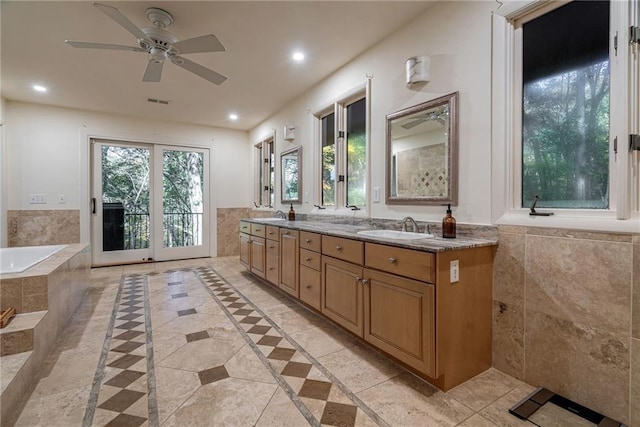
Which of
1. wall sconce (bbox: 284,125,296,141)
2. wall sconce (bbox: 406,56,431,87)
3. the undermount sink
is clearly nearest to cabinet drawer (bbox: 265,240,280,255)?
the undermount sink

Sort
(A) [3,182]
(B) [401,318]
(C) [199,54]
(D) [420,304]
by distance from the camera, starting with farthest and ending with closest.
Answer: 1. (A) [3,182]
2. (C) [199,54]
3. (B) [401,318]
4. (D) [420,304]

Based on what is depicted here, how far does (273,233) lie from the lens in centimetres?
332

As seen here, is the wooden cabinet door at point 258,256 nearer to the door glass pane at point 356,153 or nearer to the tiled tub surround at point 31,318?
the door glass pane at point 356,153

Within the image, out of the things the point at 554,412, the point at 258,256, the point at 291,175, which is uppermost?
the point at 291,175

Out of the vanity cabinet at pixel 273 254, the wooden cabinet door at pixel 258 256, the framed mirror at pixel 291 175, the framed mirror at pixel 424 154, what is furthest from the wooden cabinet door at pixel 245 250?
the framed mirror at pixel 424 154

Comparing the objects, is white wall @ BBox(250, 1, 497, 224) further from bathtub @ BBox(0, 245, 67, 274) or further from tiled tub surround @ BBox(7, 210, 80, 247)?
tiled tub surround @ BBox(7, 210, 80, 247)

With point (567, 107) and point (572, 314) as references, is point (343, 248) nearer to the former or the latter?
point (572, 314)

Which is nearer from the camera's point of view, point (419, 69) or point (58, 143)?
point (419, 69)

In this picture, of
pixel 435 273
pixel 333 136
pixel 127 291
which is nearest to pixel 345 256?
pixel 435 273

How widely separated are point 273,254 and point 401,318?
1.94 m

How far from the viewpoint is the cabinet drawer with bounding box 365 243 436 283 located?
5.07 feet

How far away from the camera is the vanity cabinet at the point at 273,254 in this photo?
127 inches

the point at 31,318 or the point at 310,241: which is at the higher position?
the point at 310,241

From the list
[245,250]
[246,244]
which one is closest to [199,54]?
[246,244]
